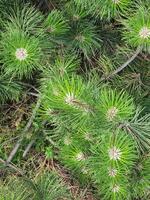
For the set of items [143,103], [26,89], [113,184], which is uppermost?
[143,103]

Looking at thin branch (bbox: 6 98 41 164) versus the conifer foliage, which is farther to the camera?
thin branch (bbox: 6 98 41 164)

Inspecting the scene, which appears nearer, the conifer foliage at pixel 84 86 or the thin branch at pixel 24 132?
the conifer foliage at pixel 84 86

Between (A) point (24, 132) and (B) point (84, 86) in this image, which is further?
(A) point (24, 132)

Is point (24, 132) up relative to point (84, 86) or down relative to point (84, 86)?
up

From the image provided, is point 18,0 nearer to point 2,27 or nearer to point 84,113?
point 2,27

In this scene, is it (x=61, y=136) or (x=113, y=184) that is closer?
(x=113, y=184)

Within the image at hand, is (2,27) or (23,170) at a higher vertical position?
(2,27)

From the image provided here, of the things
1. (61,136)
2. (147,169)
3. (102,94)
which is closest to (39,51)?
(102,94)

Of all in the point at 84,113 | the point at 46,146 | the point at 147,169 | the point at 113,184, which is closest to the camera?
the point at 84,113
